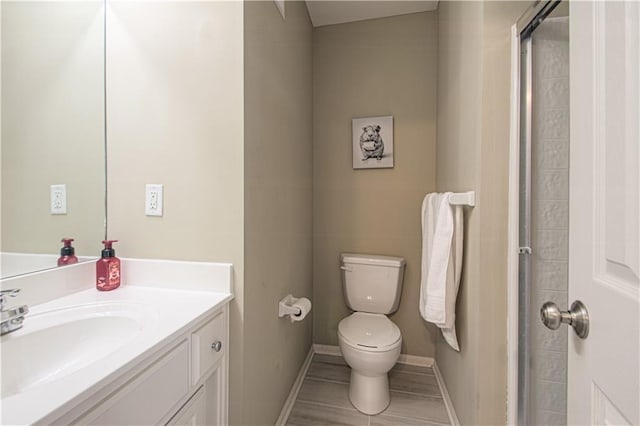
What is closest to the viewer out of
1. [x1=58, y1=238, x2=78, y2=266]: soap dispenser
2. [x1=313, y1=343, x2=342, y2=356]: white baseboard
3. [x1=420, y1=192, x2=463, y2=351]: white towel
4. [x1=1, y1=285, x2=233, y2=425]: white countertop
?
[x1=1, y1=285, x2=233, y2=425]: white countertop

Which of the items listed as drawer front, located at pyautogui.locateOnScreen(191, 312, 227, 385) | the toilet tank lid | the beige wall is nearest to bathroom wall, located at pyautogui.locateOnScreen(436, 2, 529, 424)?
the toilet tank lid

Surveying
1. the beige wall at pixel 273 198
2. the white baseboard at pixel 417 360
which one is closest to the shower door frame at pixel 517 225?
the white baseboard at pixel 417 360

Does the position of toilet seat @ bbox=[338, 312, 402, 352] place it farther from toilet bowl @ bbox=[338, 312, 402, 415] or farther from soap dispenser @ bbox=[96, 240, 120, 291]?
soap dispenser @ bbox=[96, 240, 120, 291]

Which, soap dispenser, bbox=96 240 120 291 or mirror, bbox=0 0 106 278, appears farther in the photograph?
soap dispenser, bbox=96 240 120 291

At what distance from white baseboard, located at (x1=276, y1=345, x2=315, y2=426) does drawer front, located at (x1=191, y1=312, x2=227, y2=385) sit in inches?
29.5

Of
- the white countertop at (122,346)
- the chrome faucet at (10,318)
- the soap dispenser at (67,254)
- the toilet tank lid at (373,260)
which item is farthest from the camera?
the toilet tank lid at (373,260)

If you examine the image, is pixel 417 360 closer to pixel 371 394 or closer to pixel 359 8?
pixel 371 394

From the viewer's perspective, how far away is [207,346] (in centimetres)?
81

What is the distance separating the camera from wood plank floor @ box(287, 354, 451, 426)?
140cm

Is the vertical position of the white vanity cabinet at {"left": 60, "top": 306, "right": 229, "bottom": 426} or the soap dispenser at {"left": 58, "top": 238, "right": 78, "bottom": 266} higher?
the soap dispenser at {"left": 58, "top": 238, "right": 78, "bottom": 266}

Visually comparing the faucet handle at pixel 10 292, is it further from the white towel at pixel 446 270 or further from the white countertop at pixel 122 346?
the white towel at pixel 446 270

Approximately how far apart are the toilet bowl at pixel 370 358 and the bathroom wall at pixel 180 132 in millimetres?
676

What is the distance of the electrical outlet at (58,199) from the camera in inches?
37.3

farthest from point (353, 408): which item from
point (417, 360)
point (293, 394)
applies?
point (417, 360)
